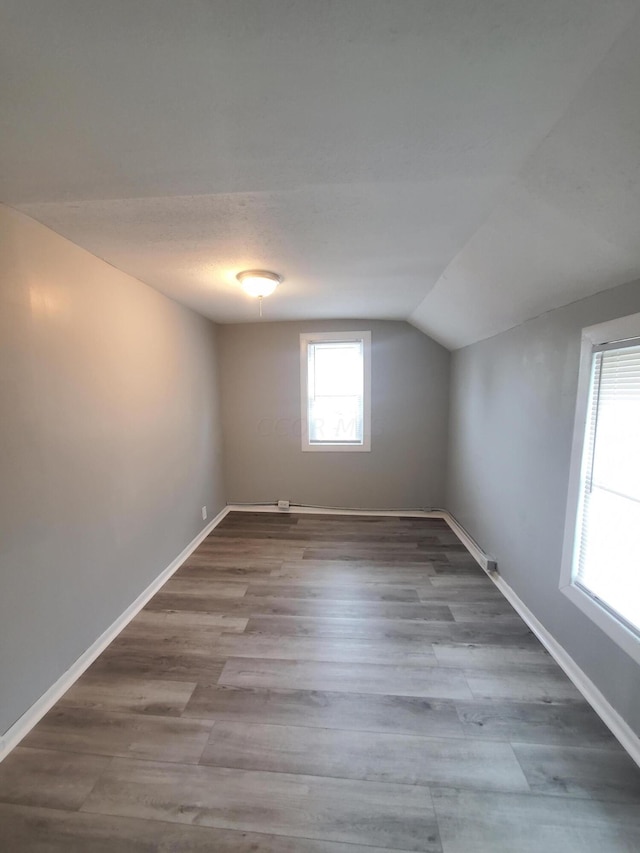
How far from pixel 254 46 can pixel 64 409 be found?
1.69 m

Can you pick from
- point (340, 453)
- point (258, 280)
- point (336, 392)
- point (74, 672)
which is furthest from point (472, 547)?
point (74, 672)

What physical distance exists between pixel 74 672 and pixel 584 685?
8.56 feet

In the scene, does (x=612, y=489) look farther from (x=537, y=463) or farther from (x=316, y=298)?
(x=316, y=298)

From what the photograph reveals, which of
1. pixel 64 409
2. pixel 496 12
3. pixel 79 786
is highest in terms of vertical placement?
pixel 496 12

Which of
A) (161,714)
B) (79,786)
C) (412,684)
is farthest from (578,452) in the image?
(79,786)

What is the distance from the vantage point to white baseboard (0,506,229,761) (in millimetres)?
1434

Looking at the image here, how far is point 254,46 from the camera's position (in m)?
0.76

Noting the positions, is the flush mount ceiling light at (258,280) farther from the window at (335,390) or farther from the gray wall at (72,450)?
the window at (335,390)

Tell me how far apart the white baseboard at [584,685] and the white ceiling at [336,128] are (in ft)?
6.22

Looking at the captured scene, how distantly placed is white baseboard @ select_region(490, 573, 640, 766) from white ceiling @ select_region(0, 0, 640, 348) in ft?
6.22

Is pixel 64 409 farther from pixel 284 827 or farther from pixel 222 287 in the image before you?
pixel 284 827

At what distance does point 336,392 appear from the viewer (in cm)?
388

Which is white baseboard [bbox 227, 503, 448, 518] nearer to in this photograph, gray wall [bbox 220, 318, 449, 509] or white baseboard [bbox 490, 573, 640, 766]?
gray wall [bbox 220, 318, 449, 509]

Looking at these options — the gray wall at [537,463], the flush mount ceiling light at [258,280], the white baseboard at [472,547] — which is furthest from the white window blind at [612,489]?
the flush mount ceiling light at [258,280]
